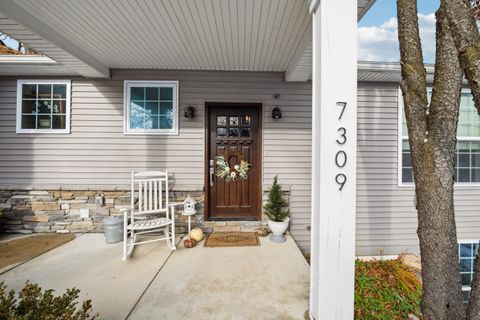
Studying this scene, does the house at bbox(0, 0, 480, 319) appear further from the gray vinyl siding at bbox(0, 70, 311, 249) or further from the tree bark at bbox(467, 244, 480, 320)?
the tree bark at bbox(467, 244, 480, 320)

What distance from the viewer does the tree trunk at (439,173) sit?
1229 millimetres

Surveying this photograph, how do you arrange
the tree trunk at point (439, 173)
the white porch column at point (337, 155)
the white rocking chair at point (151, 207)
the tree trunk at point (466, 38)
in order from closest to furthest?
the tree trunk at point (466, 38) → the tree trunk at point (439, 173) → the white porch column at point (337, 155) → the white rocking chair at point (151, 207)

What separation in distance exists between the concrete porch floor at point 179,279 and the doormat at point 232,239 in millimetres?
120

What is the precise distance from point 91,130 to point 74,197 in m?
1.09

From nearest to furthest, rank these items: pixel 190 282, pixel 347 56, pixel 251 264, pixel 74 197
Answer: pixel 347 56 → pixel 190 282 → pixel 251 264 → pixel 74 197

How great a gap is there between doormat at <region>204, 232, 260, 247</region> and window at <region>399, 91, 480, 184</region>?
2.66 m

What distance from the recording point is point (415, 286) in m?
2.68

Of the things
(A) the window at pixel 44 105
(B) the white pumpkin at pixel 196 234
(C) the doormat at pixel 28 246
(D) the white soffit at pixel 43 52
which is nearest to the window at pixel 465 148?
(B) the white pumpkin at pixel 196 234

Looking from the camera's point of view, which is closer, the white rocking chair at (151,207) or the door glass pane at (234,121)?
the white rocking chair at (151,207)

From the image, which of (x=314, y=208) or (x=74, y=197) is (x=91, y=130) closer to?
(x=74, y=197)

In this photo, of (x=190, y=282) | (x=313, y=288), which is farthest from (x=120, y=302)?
(x=313, y=288)

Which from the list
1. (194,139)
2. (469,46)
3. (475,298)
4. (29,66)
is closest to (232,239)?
(194,139)

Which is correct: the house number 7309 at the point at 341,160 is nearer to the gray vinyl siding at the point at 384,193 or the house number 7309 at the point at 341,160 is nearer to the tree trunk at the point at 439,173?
the tree trunk at the point at 439,173

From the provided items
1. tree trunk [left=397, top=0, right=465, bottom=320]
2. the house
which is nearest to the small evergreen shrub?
the house
